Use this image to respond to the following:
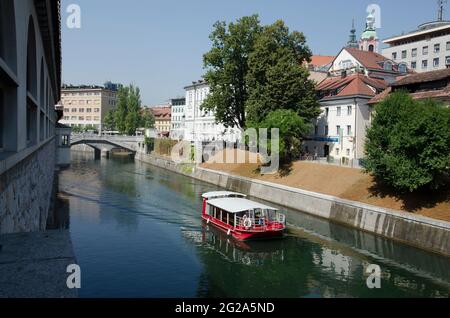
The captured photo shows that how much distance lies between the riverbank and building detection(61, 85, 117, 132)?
156045mm

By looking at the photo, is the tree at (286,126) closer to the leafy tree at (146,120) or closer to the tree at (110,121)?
the leafy tree at (146,120)

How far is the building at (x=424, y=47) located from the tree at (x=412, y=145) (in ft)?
176

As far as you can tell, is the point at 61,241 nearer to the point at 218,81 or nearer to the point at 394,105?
the point at 394,105

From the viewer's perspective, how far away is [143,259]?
26906mm

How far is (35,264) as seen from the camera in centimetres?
946

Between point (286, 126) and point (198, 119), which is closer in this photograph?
point (286, 126)

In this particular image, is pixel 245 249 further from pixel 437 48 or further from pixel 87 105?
pixel 87 105

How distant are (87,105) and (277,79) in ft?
409

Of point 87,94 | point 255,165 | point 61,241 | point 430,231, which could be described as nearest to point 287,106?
point 255,165

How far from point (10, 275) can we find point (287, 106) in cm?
5233

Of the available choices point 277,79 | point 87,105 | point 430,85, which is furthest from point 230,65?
point 87,105

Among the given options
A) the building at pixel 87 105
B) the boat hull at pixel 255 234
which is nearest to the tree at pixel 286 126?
the boat hull at pixel 255 234

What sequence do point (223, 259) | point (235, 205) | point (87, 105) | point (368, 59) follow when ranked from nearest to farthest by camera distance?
1. point (223, 259)
2. point (235, 205)
3. point (368, 59)
4. point (87, 105)

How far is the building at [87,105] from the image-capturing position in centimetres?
16375
